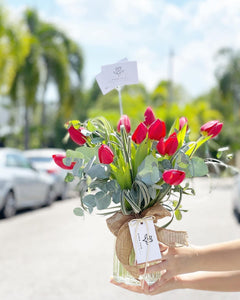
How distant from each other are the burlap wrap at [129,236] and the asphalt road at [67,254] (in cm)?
34

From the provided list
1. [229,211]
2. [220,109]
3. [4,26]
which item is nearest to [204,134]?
[229,211]

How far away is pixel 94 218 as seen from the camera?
11492 millimetres

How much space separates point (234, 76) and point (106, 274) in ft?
122

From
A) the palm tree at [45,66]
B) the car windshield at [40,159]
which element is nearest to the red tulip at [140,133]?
the car windshield at [40,159]

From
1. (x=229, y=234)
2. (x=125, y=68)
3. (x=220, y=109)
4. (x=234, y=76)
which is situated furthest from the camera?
(x=220, y=109)

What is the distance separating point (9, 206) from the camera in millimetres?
10109

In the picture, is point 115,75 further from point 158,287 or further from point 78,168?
point 158,287

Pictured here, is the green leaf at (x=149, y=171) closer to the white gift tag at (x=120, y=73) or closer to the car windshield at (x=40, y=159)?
the white gift tag at (x=120, y=73)

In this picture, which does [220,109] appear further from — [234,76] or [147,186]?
[147,186]

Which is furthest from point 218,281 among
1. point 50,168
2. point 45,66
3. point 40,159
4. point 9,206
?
point 45,66

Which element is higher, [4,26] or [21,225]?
[4,26]

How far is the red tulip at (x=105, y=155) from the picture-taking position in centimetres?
197

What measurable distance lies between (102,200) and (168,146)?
35cm

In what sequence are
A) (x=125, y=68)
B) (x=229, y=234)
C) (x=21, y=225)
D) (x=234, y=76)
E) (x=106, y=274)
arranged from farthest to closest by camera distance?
(x=234, y=76) < (x=21, y=225) < (x=229, y=234) < (x=106, y=274) < (x=125, y=68)
